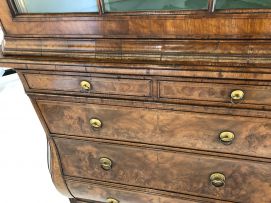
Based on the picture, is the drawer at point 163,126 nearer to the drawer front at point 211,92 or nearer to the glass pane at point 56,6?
the drawer front at point 211,92

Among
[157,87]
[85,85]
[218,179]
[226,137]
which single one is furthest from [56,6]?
[218,179]

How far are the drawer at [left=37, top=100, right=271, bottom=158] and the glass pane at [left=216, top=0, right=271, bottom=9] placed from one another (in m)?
0.31

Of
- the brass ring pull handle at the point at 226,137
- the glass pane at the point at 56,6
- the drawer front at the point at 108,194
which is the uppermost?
the glass pane at the point at 56,6

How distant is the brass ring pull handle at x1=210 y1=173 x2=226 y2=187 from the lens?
36.1 inches

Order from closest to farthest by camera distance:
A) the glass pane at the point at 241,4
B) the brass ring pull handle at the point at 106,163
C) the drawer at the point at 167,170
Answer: the glass pane at the point at 241,4 → the drawer at the point at 167,170 → the brass ring pull handle at the point at 106,163

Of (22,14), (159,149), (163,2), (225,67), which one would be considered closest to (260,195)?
(159,149)

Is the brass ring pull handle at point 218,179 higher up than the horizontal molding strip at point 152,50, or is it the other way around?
the horizontal molding strip at point 152,50

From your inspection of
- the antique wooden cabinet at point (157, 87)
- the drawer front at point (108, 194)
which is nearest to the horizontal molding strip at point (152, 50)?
the antique wooden cabinet at point (157, 87)

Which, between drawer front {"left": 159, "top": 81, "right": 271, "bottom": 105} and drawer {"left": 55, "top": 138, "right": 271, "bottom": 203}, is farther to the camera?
drawer {"left": 55, "top": 138, "right": 271, "bottom": 203}

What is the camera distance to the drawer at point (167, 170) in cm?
89

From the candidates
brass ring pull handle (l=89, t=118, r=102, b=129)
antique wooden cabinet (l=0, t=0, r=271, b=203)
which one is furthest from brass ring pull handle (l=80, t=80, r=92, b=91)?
brass ring pull handle (l=89, t=118, r=102, b=129)

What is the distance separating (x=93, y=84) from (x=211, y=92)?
1.22 feet

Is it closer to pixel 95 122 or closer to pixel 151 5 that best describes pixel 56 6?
pixel 151 5

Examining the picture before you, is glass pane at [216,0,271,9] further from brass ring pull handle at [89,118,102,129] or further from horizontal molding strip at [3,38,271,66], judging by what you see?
brass ring pull handle at [89,118,102,129]
